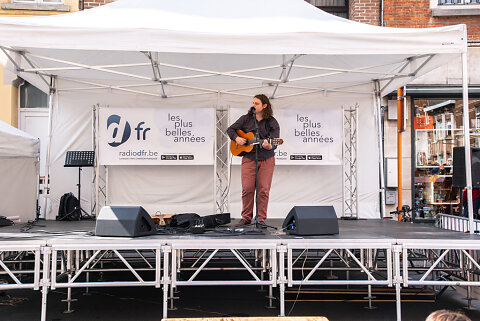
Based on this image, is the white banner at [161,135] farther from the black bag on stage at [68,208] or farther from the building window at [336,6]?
the building window at [336,6]

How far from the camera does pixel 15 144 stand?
6891 mm

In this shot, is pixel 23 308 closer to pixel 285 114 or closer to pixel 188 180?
pixel 188 180

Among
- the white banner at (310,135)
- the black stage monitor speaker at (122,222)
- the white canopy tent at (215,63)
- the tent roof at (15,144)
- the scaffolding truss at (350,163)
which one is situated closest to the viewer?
the black stage monitor speaker at (122,222)

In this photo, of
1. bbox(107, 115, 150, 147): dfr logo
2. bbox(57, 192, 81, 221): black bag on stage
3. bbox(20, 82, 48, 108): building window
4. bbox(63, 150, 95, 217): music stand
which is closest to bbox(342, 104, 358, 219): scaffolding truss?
bbox(107, 115, 150, 147): dfr logo

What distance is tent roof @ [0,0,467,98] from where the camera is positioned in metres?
4.88

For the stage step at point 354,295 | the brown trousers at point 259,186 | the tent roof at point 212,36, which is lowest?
the stage step at point 354,295

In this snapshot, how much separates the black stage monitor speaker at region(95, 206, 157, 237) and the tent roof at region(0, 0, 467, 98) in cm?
173

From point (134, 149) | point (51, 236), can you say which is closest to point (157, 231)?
point (51, 236)

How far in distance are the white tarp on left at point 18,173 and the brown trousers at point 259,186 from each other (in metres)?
3.51

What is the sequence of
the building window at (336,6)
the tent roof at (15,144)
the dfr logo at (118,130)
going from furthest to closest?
the building window at (336,6)
the dfr logo at (118,130)
the tent roof at (15,144)

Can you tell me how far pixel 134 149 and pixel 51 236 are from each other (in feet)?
10.4

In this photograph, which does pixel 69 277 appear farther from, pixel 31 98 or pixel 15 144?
pixel 31 98

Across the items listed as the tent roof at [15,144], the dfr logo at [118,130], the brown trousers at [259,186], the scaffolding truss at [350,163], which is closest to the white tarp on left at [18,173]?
the tent roof at [15,144]

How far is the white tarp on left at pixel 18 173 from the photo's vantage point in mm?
6761
